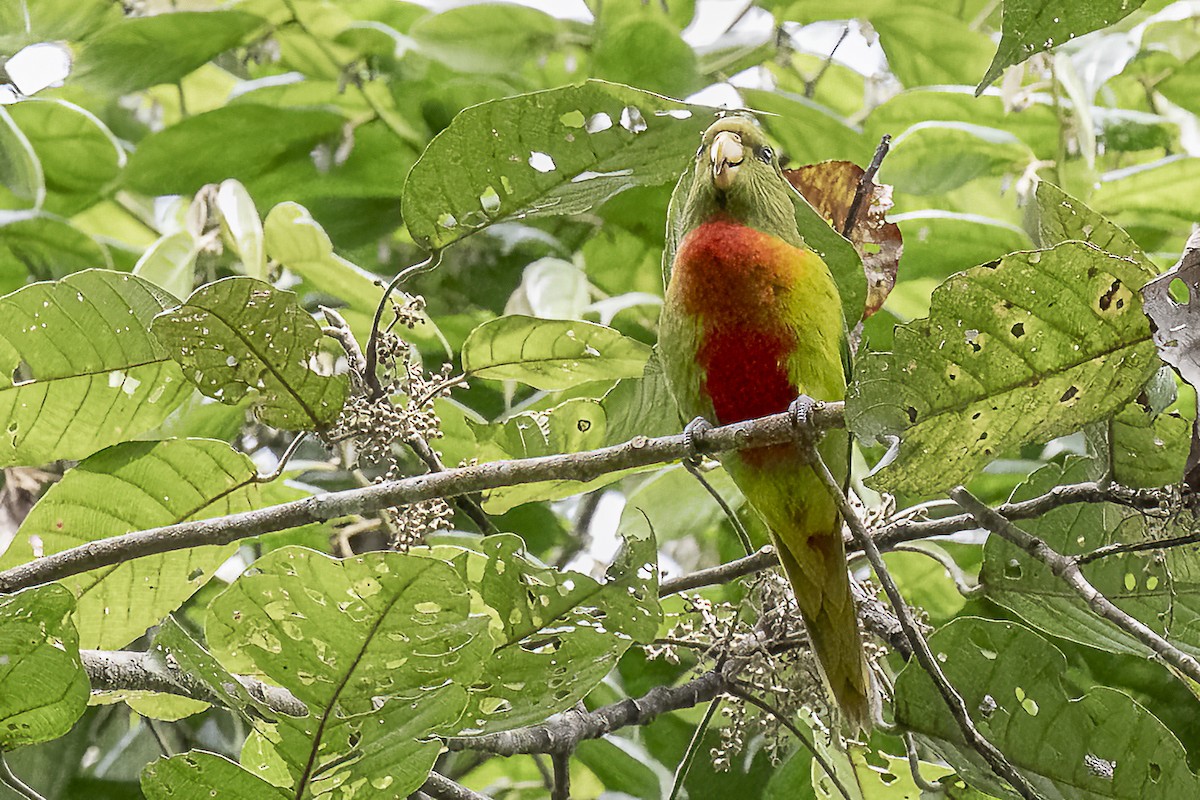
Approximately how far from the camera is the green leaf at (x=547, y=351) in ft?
3.84

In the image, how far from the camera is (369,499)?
0.93 m

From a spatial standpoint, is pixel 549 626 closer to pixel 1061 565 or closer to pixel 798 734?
pixel 798 734

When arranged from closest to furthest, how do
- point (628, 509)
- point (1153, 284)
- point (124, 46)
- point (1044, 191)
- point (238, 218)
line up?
point (1153, 284) < point (1044, 191) < point (628, 509) < point (238, 218) < point (124, 46)

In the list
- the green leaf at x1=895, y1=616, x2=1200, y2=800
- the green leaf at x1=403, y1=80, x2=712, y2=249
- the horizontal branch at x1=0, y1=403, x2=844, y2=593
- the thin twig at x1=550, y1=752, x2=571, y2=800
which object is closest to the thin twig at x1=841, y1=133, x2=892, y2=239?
the green leaf at x1=403, y1=80, x2=712, y2=249

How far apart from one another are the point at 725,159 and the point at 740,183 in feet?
0.13

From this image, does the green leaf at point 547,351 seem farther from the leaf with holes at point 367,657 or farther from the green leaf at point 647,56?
the green leaf at point 647,56

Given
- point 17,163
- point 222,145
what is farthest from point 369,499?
point 222,145

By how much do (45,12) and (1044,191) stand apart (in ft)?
5.05

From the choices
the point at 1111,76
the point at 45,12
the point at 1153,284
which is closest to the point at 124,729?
the point at 45,12

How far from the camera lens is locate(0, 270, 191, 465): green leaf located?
1064 millimetres

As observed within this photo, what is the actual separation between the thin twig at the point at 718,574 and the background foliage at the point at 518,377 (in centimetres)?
5

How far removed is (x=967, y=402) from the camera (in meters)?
0.85

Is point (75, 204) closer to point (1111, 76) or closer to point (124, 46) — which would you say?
point (124, 46)

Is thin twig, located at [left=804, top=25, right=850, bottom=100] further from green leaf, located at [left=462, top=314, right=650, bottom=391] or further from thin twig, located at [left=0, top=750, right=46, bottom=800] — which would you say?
thin twig, located at [left=0, top=750, right=46, bottom=800]
